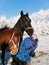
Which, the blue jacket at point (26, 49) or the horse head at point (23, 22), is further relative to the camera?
the horse head at point (23, 22)

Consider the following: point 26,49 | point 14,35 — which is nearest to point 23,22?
point 14,35

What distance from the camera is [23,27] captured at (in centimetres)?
1066

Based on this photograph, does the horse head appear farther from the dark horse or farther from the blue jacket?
the blue jacket

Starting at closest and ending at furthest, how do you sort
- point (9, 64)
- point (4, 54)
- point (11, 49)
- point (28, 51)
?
point (28, 51)
point (11, 49)
point (4, 54)
point (9, 64)

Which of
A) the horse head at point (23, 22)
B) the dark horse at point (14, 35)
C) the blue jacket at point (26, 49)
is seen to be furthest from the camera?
the dark horse at point (14, 35)

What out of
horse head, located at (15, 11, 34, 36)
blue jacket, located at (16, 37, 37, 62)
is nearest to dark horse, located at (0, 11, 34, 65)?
horse head, located at (15, 11, 34, 36)

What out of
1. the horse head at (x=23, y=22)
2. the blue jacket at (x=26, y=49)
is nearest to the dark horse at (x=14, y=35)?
the horse head at (x=23, y=22)

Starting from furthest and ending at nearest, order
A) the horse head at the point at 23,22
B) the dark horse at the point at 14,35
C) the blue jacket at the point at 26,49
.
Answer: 1. the dark horse at the point at 14,35
2. the horse head at the point at 23,22
3. the blue jacket at the point at 26,49

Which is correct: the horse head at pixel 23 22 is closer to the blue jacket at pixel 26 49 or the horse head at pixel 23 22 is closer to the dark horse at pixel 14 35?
the dark horse at pixel 14 35

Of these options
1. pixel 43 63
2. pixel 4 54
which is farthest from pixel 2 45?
pixel 43 63

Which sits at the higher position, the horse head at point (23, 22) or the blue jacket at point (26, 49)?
the horse head at point (23, 22)

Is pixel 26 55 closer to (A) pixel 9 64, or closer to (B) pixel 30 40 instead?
(B) pixel 30 40

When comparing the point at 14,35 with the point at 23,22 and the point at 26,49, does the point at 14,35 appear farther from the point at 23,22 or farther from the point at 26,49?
the point at 26,49

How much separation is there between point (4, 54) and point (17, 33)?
1249 mm
